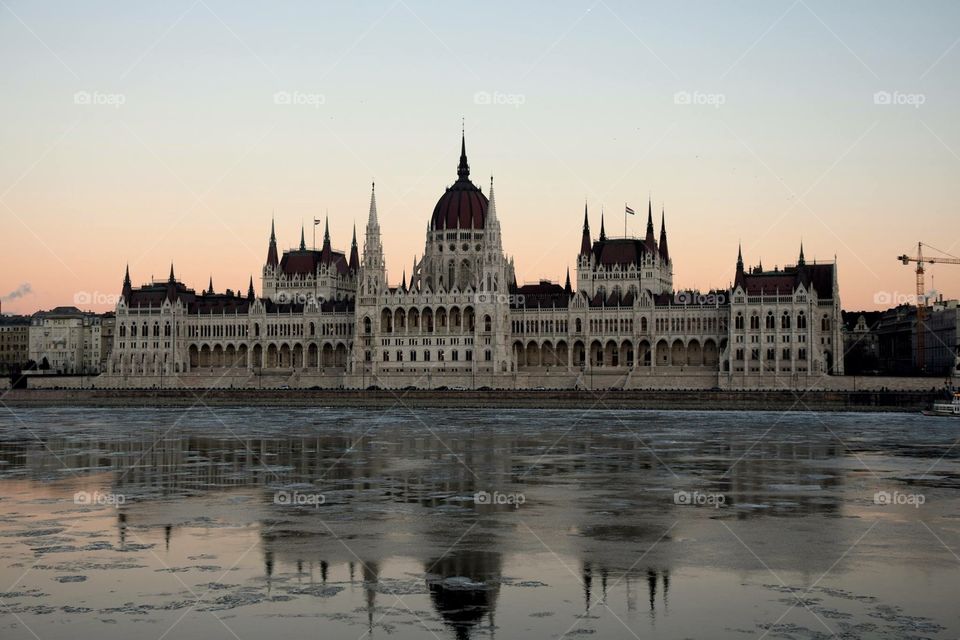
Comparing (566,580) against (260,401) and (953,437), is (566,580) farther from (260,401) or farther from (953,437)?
(260,401)

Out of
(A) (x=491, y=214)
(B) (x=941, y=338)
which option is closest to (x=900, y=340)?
(B) (x=941, y=338)

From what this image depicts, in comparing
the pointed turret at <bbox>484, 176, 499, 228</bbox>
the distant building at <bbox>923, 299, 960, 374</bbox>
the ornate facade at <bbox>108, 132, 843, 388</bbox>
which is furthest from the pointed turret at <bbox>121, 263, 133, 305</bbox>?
the distant building at <bbox>923, 299, 960, 374</bbox>

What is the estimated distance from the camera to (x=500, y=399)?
10988 centimetres

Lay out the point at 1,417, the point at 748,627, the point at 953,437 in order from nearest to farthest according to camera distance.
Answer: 1. the point at 748,627
2. the point at 953,437
3. the point at 1,417

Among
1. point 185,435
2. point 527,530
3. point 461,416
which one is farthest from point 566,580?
point 461,416

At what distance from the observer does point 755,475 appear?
136 ft

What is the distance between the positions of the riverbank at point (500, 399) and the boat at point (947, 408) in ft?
19.0

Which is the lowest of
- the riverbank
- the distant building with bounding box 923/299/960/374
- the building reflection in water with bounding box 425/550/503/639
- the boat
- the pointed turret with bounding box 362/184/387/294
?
the building reflection in water with bounding box 425/550/503/639

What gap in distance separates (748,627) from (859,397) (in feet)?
269

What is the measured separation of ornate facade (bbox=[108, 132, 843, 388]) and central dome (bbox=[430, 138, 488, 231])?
18cm

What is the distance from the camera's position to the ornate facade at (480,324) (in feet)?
403

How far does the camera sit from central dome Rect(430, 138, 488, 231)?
14488cm

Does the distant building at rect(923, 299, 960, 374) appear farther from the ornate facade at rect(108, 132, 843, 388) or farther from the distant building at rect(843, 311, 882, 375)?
the ornate facade at rect(108, 132, 843, 388)

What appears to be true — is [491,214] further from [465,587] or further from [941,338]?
[465,587]
